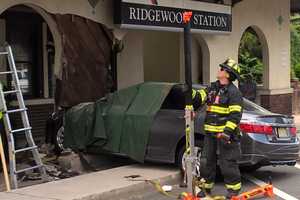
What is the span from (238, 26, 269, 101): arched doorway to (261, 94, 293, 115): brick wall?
41 cm

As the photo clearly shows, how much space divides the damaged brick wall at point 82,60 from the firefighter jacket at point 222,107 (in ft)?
15.9

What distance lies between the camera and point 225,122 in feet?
28.3

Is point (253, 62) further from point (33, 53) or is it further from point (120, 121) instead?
point (120, 121)

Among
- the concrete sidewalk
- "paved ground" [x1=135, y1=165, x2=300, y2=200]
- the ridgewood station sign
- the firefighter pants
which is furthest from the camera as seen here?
the ridgewood station sign

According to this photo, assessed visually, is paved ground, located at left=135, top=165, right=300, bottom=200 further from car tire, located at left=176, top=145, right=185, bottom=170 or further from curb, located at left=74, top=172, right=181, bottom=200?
car tire, located at left=176, top=145, right=185, bottom=170

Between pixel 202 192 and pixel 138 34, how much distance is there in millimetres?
9071

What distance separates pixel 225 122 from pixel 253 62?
20.0 metres

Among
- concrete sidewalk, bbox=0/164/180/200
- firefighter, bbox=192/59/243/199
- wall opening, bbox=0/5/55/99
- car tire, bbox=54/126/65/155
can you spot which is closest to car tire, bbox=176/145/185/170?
concrete sidewalk, bbox=0/164/180/200

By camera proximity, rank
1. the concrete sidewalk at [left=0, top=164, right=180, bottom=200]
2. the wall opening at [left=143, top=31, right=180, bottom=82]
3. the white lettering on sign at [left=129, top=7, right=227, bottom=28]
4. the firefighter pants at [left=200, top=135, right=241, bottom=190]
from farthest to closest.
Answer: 1. the wall opening at [left=143, top=31, right=180, bottom=82]
2. the white lettering on sign at [left=129, top=7, right=227, bottom=28]
3. the concrete sidewalk at [left=0, top=164, right=180, bottom=200]
4. the firefighter pants at [left=200, top=135, right=241, bottom=190]

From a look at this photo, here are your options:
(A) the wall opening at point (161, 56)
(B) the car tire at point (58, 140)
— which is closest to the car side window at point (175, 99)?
(B) the car tire at point (58, 140)

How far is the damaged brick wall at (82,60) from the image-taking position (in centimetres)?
1309

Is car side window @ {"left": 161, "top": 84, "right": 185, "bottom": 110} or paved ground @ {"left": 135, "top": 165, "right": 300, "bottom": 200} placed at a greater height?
car side window @ {"left": 161, "top": 84, "right": 185, "bottom": 110}

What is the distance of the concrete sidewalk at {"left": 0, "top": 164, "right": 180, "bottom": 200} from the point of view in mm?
8703

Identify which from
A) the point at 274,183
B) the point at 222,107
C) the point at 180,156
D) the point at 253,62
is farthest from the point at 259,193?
the point at 253,62
